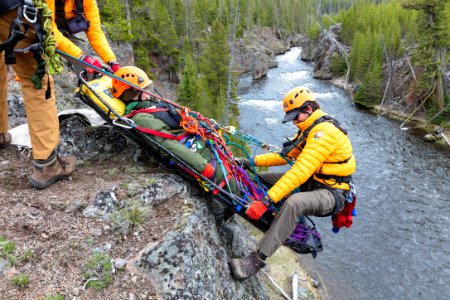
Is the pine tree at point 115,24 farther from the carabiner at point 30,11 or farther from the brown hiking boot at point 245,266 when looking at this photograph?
the brown hiking boot at point 245,266

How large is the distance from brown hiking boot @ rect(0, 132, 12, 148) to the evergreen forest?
67.6ft

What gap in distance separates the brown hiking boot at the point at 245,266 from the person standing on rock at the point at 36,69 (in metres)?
3.31

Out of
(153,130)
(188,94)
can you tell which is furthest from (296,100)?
(188,94)

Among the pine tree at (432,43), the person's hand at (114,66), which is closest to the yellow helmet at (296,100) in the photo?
the person's hand at (114,66)

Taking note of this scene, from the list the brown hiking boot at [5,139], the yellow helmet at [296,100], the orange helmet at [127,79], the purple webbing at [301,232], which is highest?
the orange helmet at [127,79]

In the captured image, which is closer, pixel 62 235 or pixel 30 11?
pixel 30 11

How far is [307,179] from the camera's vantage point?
5820 mm

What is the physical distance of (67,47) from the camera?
584 cm

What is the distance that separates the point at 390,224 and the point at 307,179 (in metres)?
14.8

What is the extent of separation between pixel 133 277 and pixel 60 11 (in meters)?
5.14

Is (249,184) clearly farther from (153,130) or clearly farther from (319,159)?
(153,130)

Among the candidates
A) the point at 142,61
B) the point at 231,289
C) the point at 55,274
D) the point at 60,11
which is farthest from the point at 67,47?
the point at 142,61

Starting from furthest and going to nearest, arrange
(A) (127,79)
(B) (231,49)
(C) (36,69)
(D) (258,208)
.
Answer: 1. (B) (231,49)
2. (A) (127,79)
3. (D) (258,208)
4. (C) (36,69)

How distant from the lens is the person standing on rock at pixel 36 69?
14.1 ft
